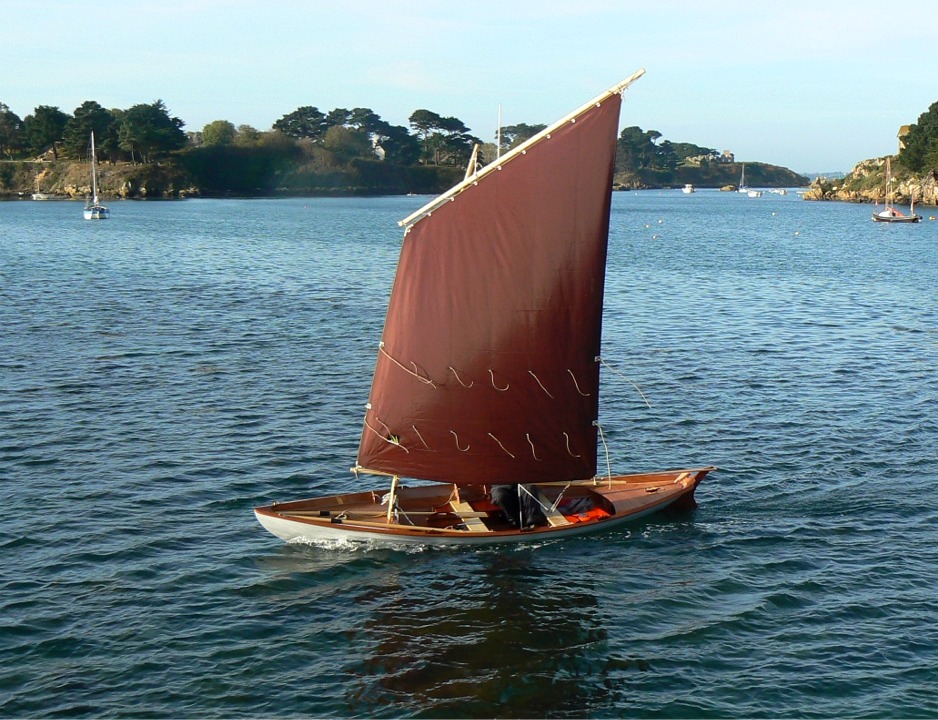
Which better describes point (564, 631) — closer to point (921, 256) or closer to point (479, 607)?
point (479, 607)

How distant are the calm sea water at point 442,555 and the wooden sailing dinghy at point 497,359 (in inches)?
40.5

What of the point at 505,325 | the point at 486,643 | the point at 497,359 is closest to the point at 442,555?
the point at 486,643

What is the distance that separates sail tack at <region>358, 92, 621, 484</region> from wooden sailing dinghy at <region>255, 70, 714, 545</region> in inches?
1.3

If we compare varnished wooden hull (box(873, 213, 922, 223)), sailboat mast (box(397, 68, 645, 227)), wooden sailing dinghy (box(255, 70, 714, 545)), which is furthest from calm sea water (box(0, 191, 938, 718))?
varnished wooden hull (box(873, 213, 922, 223))

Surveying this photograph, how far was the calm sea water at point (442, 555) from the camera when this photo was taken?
20.8m

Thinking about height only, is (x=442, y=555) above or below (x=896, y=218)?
below

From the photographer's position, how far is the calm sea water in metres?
20.8

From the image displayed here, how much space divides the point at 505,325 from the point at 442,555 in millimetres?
6197

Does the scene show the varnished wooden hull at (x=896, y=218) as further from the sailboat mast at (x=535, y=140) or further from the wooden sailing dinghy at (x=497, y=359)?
the sailboat mast at (x=535, y=140)

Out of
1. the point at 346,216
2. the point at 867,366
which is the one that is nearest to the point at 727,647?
the point at 867,366

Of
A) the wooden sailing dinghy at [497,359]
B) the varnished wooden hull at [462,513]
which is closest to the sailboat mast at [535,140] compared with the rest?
the wooden sailing dinghy at [497,359]

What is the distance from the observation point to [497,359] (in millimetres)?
26188

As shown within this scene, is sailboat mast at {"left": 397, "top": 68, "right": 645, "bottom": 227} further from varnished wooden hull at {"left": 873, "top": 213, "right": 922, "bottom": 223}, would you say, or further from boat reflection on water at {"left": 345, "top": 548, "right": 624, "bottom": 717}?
varnished wooden hull at {"left": 873, "top": 213, "right": 922, "bottom": 223}

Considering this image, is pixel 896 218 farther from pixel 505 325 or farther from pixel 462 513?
pixel 505 325
